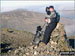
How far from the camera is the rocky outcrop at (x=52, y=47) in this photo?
31.8 ft

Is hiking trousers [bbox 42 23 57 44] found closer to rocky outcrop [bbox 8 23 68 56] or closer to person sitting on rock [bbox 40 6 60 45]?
person sitting on rock [bbox 40 6 60 45]

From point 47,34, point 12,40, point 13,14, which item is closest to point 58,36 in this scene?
point 47,34

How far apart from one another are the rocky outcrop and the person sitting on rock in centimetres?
17

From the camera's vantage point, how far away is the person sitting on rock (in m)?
10.5

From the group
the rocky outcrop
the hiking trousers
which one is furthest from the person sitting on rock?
the rocky outcrop

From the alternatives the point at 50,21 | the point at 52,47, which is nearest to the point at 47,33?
the point at 50,21

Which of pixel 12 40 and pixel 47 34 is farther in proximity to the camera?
pixel 12 40

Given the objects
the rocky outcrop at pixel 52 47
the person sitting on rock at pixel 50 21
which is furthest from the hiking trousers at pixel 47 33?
the rocky outcrop at pixel 52 47

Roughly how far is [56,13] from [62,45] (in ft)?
4.27

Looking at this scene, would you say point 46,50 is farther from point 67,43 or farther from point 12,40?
point 12,40

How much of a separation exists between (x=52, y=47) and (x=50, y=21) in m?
1.10

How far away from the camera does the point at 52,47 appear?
10.2 m

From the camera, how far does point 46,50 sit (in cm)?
984

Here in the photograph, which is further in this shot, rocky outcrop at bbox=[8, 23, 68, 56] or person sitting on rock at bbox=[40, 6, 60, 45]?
person sitting on rock at bbox=[40, 6, 60, 45]
